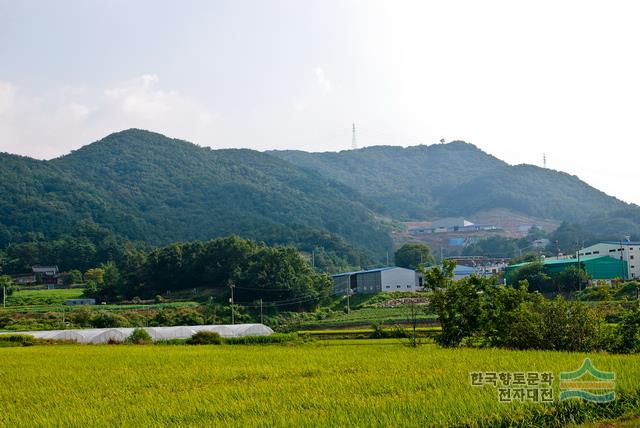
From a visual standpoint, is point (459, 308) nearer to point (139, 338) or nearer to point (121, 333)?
point (139, 338)

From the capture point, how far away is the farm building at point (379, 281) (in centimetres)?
6988

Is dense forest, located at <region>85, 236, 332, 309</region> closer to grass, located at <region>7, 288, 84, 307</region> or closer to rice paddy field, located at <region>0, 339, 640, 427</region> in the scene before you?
grass, located at <region>7, 288, 84, 307</region>

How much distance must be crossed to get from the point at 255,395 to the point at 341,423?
10.1ft

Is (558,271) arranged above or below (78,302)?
above

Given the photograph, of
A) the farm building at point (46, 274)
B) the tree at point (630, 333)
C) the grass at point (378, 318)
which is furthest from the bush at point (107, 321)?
the farm building at point (46, 274)

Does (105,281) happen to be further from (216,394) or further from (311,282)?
(216,394)

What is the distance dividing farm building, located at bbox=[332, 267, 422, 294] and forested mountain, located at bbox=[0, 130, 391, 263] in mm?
43518

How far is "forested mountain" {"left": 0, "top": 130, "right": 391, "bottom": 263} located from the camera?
123 metres

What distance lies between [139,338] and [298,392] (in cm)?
2304

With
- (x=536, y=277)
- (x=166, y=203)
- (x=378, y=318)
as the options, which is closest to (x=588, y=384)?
(x=378, y=318)

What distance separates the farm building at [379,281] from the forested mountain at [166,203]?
143ft

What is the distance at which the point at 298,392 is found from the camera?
12273mm

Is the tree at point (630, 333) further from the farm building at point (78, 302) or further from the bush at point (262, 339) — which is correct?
the farm building at point (78, 302)

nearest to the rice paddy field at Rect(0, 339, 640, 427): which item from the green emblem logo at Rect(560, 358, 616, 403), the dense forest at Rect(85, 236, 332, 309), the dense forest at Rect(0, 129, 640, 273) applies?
the green emblem logo at Rect(560, 358, 616, 403)
